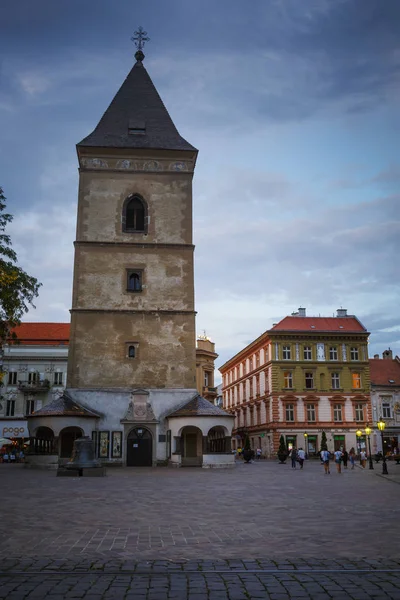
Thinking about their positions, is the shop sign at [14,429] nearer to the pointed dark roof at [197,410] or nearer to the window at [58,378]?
the window at [58,378]

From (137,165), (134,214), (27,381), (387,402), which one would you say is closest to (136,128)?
(137,165)

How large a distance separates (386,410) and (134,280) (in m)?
41.9

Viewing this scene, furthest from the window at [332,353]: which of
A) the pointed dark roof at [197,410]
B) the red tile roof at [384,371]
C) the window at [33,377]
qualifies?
the window at [33,377]

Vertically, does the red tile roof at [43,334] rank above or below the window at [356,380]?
above

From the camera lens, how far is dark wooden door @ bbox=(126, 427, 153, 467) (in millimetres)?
39531

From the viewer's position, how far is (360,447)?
213 ft

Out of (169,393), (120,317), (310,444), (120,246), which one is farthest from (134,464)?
(310,444)

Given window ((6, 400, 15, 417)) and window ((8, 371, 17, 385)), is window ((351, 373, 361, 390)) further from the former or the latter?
window ((6, 400, 15, 417))

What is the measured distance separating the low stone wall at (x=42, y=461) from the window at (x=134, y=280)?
12291 millimetres

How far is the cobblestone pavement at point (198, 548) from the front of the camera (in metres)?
7.00

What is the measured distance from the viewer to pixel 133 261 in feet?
139

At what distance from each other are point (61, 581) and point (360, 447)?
Answer: 61.9m

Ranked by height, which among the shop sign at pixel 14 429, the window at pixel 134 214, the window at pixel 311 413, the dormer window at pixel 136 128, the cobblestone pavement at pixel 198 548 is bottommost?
the cobblestone pavement at pixel 198 548

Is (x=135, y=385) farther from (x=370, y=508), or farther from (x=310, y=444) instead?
(x=310, y=444)
